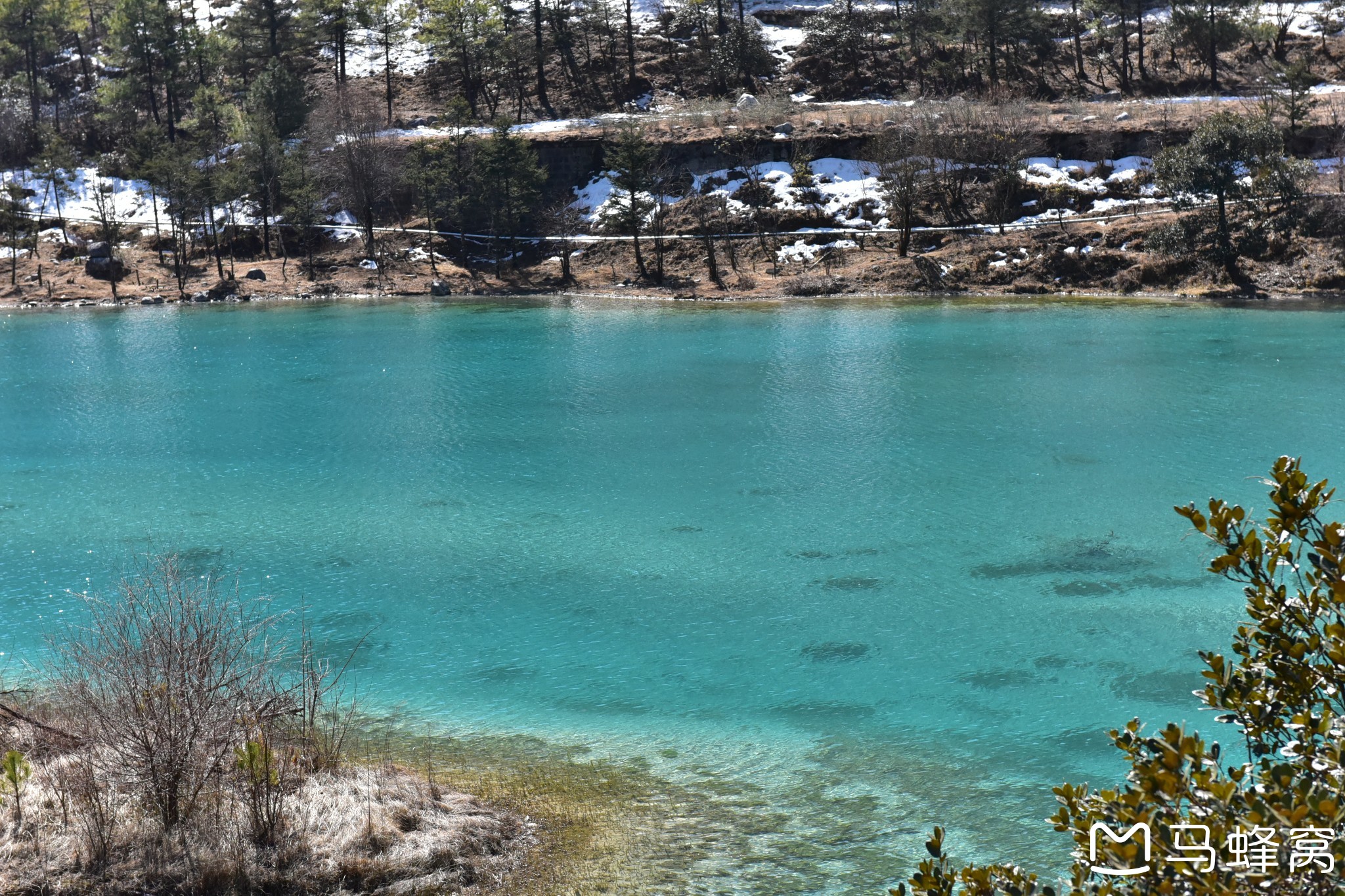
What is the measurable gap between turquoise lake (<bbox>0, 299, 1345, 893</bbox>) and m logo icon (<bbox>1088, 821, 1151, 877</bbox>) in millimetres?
6470

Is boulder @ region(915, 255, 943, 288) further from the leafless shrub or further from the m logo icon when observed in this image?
the m logo icon

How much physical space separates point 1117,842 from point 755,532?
18044mm

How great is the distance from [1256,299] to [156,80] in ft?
261

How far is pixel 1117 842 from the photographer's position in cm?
414

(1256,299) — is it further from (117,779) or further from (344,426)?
(117,779)

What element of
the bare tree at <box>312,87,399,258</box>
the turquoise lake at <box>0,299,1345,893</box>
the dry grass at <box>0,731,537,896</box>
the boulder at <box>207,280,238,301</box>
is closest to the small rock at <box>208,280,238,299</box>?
the boulder at <box>207,280,238,301</box>

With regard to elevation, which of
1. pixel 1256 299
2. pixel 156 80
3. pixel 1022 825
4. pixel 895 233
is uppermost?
pixel 156 80

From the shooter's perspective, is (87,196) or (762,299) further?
(87,196)

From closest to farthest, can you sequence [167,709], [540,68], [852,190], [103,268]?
[167,709], [852,190], [103,268], [540,68]

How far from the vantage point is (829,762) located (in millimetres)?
13352

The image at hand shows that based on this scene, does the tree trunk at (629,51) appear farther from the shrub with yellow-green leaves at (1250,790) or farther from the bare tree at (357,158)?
the shrub with yellow-green leaves at (1250,790)

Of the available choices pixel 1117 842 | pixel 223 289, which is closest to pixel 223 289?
pixel 223 289

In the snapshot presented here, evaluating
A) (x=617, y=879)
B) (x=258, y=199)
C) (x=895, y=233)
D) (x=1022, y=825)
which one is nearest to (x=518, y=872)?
(x=617, y=879)

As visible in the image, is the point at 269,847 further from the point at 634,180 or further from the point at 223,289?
the point at 223,289
